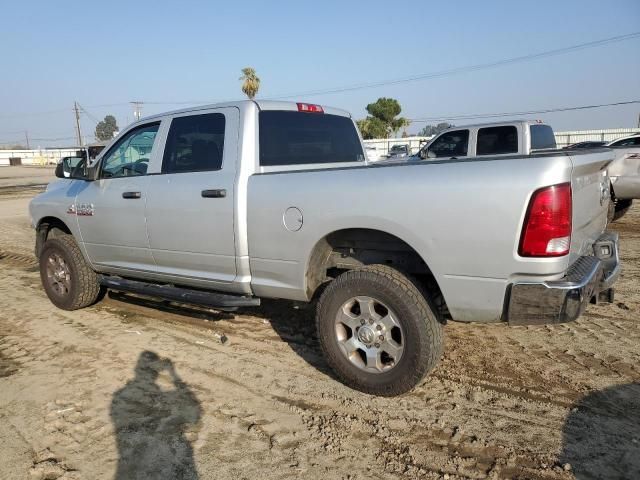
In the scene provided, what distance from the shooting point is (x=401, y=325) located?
3.21m

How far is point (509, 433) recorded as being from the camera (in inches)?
116

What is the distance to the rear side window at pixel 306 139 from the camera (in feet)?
13.5

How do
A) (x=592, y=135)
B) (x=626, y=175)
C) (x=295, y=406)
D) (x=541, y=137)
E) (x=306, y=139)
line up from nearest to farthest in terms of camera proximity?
1. (x=295, y=406)
2. (x=306, y=139)
3. (x=541, y=137)
4. (x=626, y=175)
5. (x=592, y=135)

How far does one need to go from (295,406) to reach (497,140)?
255 inches

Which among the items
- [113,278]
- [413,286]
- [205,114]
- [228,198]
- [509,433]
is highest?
[205,114]

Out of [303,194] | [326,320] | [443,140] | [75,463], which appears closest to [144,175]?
[303,194]

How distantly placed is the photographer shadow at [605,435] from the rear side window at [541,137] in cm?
567

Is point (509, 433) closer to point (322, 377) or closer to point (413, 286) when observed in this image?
point (413, 286)

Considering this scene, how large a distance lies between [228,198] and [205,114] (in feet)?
2.99

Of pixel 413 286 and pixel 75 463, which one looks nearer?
pixel 75 463

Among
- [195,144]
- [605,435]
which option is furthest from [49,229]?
[605,435]

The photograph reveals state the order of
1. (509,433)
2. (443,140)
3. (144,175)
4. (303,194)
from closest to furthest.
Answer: (509,433) → (303,194) → (144,175) → (443,140)

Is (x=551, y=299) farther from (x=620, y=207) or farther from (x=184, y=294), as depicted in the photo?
(x=620, y=207)

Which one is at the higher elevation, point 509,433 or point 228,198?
point 228,198
